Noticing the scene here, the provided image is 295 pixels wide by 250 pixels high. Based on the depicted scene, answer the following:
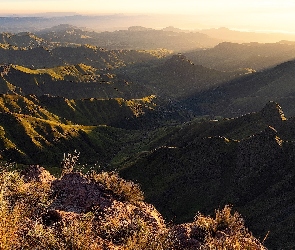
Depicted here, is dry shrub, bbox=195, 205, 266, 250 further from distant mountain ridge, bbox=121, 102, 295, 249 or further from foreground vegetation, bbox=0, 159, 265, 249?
distant mountain ridge, bbox=121, 102, 295, 249

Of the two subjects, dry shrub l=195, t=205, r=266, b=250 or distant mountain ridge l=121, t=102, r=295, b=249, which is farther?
distant mountain ridge l=121, t=102, r=295, b=249

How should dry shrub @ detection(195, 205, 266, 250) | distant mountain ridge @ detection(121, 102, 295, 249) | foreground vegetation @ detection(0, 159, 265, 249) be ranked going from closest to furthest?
foreground vegetation @ detection(0, 159, 265, 249), dry shrub @ detection(195, 205, 266, 250), distant mountain ridge @ detection(121, 102, 295, 249)

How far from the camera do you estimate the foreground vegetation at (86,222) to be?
18.7 metres

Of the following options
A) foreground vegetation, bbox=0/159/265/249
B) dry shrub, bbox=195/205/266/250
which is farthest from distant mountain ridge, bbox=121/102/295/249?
foreground vegetation, bbox=0/159/265/249

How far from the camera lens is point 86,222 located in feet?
75.1

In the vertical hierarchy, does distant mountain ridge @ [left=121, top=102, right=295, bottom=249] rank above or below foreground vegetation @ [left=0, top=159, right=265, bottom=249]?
below

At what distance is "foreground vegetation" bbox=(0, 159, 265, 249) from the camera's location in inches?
734

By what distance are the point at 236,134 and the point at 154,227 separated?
10793cm

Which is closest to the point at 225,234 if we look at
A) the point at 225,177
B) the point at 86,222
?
the point at 86,222

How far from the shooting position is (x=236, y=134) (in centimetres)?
13375

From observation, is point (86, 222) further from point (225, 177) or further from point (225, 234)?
point (225, 177)

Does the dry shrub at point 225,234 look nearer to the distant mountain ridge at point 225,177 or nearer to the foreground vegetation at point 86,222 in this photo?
the foreground vegetation at point 86,222

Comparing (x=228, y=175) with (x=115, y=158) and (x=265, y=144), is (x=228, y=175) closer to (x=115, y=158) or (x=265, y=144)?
(x=265, y=144)

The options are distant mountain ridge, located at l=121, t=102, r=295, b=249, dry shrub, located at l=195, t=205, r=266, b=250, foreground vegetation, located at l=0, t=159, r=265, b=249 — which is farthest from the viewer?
distant mountain ridge, located at l=121, t=102, r=295, b=249
